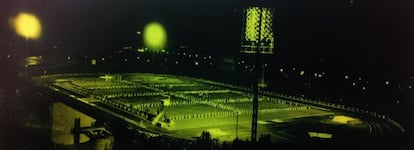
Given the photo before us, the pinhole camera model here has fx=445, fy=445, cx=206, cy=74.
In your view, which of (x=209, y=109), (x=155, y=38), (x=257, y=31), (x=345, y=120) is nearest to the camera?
(x=257, y=31)

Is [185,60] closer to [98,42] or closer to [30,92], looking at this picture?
A: [98,42]

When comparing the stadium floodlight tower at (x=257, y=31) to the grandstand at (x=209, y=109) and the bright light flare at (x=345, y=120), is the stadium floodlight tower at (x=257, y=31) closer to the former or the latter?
the grandstand at (x=209, y=109)

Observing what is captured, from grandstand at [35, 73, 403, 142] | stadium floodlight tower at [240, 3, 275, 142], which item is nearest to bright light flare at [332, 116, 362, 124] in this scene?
grandstand at [35, 73, 403, 142]

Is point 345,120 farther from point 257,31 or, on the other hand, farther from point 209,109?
point 257,31

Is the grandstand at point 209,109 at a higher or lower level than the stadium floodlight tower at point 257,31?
lower

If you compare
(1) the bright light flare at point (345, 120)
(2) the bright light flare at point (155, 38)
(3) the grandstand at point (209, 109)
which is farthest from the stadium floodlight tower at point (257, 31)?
(2) the bright light flare at point (155, 38)

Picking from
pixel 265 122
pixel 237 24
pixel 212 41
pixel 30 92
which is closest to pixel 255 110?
pixel 265 122

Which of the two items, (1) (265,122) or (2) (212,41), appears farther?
(2) (212,41)

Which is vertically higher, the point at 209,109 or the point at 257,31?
the point at 257,31

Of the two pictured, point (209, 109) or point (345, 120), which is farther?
point (209, 109)

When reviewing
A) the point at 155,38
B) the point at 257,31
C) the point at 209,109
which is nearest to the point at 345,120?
the point at 209,109

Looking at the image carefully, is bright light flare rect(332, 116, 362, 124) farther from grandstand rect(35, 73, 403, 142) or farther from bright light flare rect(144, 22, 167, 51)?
bright light flare rect(144, 22, 167, 51)
